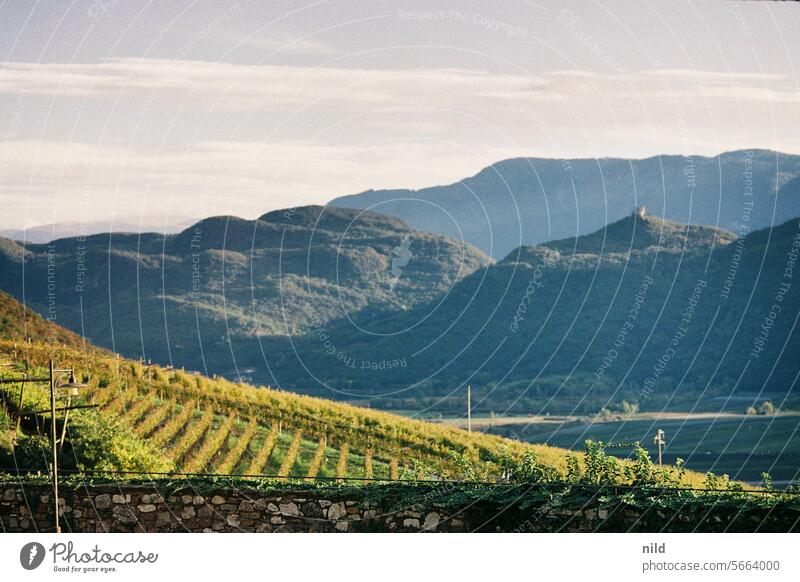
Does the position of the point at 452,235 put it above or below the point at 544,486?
above

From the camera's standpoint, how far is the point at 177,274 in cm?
6122

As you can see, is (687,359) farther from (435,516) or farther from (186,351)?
(435,516)

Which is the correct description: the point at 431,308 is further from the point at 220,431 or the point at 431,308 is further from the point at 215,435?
the point at 215,435

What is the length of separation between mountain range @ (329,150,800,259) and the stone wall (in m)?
72.5

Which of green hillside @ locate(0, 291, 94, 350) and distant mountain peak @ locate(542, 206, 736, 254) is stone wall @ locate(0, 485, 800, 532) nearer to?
green hillside @ locate(0, 291, 94, 350)

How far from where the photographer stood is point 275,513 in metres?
16.1

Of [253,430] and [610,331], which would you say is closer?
[253,430]

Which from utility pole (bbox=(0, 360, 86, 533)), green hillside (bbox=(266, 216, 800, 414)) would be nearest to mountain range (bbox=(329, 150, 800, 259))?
green hillside (bbox=(266, 216, 800, 414))

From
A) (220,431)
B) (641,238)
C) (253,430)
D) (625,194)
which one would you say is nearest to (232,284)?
(253,430)

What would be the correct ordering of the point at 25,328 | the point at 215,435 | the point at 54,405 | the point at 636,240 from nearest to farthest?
the point at 54,405 < the point at 215,435 < the point at 25,328 < the point at 636,240

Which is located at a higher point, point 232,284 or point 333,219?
point 333,219

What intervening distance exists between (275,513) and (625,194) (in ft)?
338
